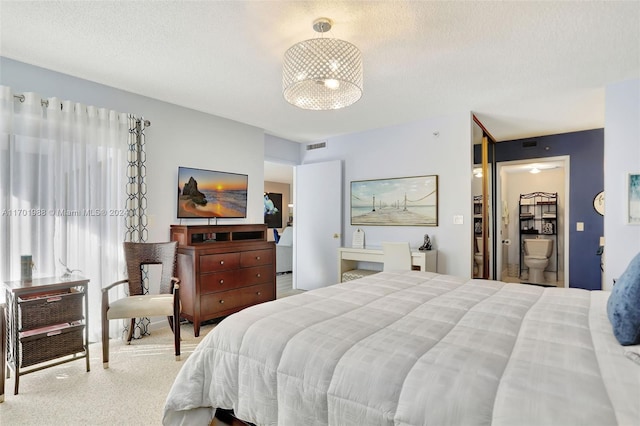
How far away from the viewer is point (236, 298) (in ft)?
12.7

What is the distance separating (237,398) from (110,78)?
3.14 meters

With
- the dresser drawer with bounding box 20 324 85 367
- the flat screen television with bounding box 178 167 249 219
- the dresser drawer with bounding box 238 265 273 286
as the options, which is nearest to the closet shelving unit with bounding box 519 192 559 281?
the dresser drawer with bounding box 238 265 273 286

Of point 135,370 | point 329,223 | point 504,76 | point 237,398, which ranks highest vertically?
point 504,76

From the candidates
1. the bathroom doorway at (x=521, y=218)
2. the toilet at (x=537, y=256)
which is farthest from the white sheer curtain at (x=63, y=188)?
the toilet at (x=537, y=256)

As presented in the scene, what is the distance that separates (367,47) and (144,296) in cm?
291

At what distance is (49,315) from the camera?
2.51m

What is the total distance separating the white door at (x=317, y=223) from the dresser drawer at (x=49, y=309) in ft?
11.3

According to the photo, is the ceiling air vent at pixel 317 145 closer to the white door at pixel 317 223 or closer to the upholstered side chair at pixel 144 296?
the white door at pixel 317 223

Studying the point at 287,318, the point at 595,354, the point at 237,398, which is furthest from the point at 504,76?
the point at 237,398

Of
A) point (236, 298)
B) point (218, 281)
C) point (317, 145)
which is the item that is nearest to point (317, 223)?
point (317, 145)

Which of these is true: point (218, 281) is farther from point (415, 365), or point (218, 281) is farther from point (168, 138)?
point (415, 365)

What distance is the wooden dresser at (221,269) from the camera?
3.53m

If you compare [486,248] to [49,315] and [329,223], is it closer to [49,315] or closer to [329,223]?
[329,223]

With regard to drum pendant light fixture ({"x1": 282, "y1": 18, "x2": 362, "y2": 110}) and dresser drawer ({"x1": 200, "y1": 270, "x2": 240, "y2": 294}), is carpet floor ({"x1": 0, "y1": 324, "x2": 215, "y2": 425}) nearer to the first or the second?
dresser drawer ({"x1": 200, "y1": 270, "x2": 240, "y2": 294})
